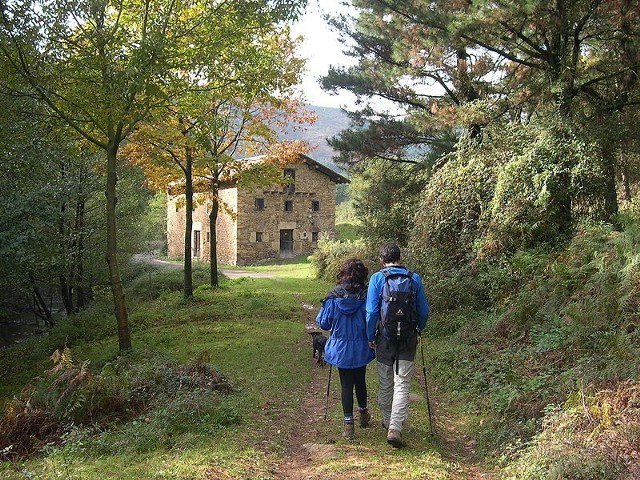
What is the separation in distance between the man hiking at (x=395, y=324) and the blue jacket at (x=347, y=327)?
5.7 inches

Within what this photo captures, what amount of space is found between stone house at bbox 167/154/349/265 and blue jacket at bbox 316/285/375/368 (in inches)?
1145

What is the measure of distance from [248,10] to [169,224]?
39.9m

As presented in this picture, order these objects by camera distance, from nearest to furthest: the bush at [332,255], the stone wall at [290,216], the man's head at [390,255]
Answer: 1. the man's head at [390,255]
2. the bush at [332,255]
3. the stone wall at [290,216]

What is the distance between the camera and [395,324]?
5059mm

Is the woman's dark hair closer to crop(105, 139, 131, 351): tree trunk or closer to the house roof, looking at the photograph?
crop(105, 139, 131, 351): tree trunk

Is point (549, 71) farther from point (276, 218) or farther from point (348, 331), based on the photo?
point (276, 218)

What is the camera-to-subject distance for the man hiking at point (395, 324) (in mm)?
5062

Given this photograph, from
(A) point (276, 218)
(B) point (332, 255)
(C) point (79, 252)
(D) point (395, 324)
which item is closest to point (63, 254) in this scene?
(C) point (79, 252)

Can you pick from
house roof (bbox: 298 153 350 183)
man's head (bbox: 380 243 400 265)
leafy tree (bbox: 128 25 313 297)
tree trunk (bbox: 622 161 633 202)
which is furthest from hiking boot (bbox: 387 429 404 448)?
house roof (bbox: 298 153 350 183)

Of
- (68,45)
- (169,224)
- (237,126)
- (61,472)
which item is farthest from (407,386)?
(169,224)

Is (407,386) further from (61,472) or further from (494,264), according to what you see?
(494,264)

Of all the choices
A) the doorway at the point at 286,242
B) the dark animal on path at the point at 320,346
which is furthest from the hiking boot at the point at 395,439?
the doorway at the point at 286,242

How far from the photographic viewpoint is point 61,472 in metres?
4.44

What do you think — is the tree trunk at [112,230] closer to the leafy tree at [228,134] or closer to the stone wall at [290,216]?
the leafy tree at [228,134]
